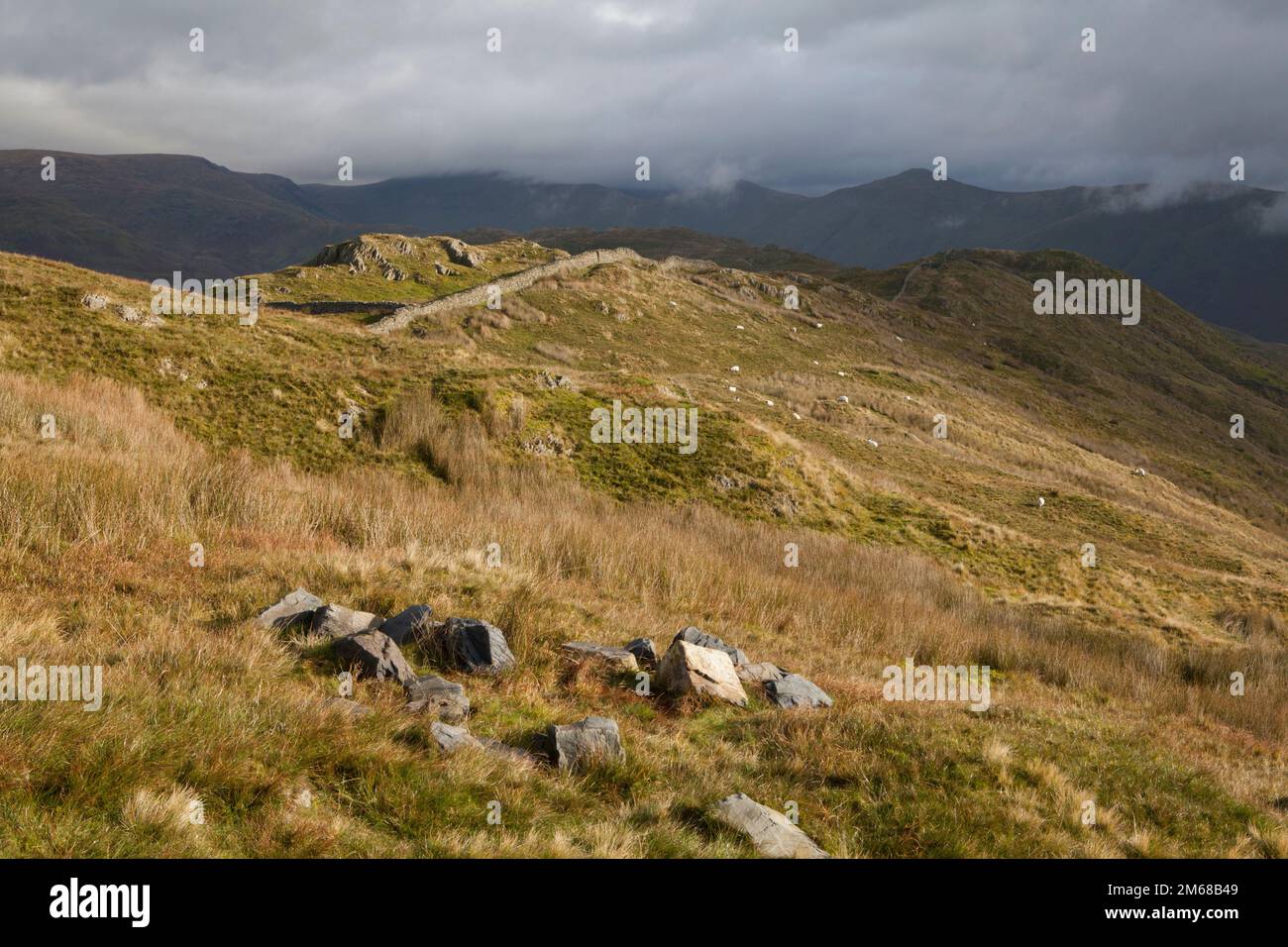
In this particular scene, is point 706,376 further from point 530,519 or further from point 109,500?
point 109,500

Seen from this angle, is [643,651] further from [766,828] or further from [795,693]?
Result: [766,828]

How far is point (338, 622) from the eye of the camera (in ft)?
24.9

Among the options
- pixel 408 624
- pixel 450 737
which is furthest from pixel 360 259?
pixel 450 737

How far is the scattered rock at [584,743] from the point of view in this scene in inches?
234

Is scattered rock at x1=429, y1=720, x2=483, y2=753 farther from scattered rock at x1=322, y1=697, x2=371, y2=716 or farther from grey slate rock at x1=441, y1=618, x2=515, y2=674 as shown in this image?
grey slate rock at x1=441, y1=618, x2=515, y2=674

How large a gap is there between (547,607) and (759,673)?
295cm

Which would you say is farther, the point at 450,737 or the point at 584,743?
the point at 584,743

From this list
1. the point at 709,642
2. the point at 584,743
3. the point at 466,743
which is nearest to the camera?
the point at 466,743

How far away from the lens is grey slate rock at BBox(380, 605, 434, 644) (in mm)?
7992

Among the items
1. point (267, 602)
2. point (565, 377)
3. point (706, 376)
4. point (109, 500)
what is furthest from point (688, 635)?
point (706, 376)

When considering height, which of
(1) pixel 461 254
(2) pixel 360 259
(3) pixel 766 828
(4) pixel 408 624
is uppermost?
(1) pixel 461 254

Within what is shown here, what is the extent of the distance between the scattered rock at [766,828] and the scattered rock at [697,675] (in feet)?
8.00

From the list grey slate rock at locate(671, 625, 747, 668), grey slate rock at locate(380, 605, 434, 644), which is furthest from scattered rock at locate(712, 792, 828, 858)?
grey slate rock at locate(380, 605, 434, 644)
